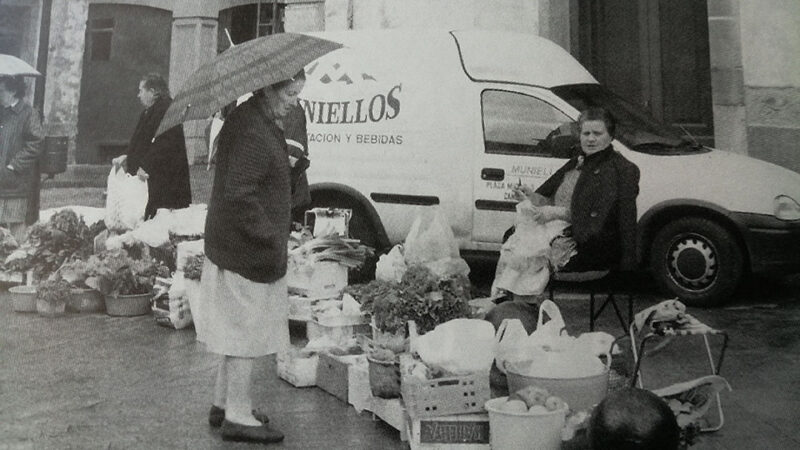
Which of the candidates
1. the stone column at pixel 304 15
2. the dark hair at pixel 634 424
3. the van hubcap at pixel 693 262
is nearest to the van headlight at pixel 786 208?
the van hubcap at pixel 693 262

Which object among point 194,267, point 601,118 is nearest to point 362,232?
point 194,267

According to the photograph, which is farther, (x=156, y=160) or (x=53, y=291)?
(x=156, y=160)

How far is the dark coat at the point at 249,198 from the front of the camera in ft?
10.5

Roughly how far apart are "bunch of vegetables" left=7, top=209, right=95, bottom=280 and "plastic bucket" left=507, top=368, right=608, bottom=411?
4.60m

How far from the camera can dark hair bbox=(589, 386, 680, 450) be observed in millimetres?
2684

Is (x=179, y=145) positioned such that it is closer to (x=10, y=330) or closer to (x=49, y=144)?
(x=49, y=144)

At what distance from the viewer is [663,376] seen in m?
4.33

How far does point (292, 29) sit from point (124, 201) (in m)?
3.46

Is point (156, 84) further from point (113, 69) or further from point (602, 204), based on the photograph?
point (602, 204)

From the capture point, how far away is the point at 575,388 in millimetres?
3283

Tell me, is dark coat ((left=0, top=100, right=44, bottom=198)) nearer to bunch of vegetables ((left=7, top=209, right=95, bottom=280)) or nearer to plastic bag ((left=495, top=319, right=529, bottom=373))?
bunch of vegetables ((left=7, top=209, right=95, bottom=280))

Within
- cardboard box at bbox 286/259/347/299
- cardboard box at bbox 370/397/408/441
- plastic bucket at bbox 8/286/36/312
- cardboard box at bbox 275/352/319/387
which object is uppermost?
cardboard box at bbox 286/259/347/299

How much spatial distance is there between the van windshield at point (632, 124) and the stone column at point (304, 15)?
3761 mm

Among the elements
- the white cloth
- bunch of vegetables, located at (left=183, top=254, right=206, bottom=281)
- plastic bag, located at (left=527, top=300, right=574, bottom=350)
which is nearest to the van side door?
bunch of vegetables, located at (left=183, top=254, right=206, bottom=281)
